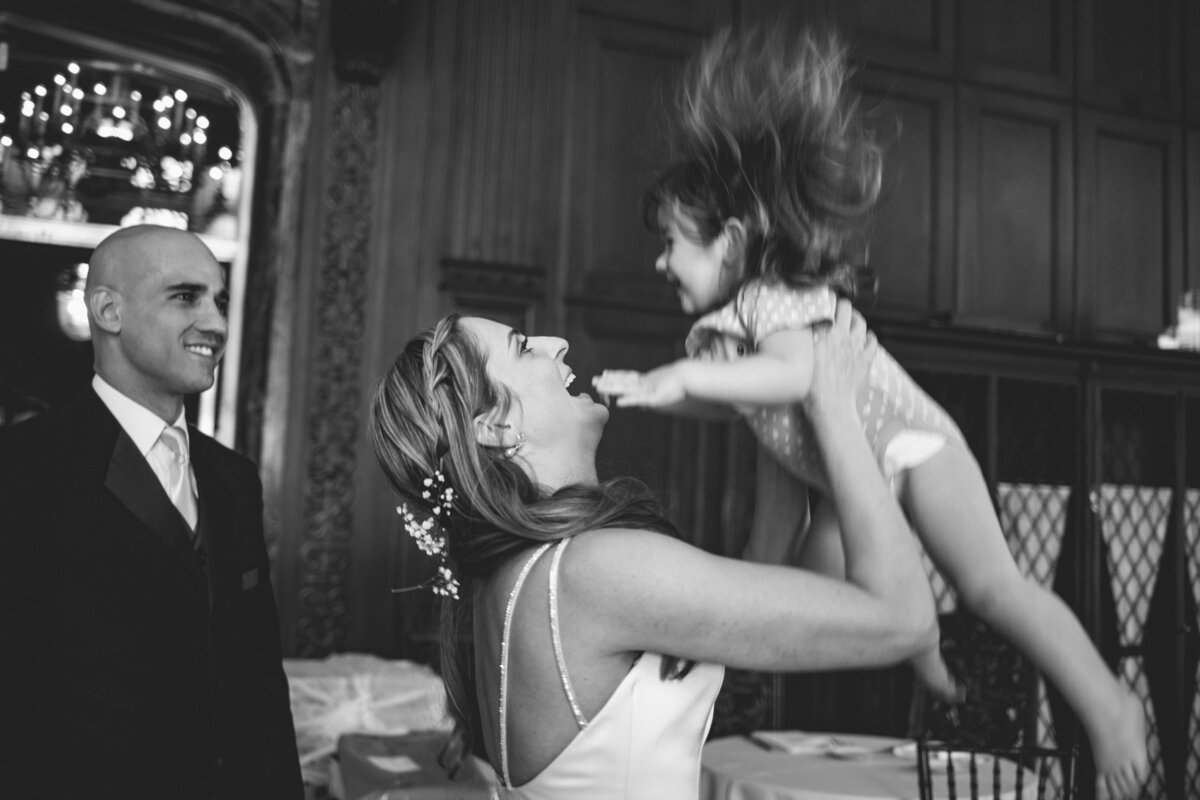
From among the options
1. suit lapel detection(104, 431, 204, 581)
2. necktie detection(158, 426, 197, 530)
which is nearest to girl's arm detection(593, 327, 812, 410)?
suit lapel detection(104, 431, 204, 581)

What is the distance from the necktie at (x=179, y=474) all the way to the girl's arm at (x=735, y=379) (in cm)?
105

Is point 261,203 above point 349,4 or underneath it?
underneath

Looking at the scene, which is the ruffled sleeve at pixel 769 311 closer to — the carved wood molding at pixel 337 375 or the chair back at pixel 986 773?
the chair back at pixel 986 773

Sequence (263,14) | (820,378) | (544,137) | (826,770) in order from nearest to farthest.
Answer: (820,378) → (826,770) → (263,14) → (544,137)

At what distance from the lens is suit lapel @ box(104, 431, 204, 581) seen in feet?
6.61

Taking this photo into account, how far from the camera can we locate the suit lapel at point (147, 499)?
2.01m

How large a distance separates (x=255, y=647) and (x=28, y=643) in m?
0.46

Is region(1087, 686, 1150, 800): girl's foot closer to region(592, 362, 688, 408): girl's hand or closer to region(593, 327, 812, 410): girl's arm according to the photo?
region(593, 327, 812, 410): girl's arm

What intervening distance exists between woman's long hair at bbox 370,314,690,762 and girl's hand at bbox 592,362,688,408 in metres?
0.18

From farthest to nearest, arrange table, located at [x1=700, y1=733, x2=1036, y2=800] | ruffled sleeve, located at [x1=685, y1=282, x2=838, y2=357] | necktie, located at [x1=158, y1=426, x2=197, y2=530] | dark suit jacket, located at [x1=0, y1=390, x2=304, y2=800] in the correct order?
table, located at [x1=700, y1=733, x2=1036, y2=800], necktie, located at [x1=158, y1=426, x2=197, y2=530], dark suit jacket, located at [x1=0, y1=390, x2=304, y2=800], ruffled sleeve, located at [x1=685, y1=282, x2=838, y2=357]

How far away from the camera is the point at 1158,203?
519cm

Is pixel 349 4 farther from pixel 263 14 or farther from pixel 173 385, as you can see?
pixel 173 385

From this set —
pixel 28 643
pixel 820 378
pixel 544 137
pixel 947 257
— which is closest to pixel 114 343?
pixel 28 643

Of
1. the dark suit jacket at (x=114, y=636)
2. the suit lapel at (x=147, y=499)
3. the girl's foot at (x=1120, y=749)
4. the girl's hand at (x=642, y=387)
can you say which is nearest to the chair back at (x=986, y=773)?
the girl's foot at (x=1120, y=749)
